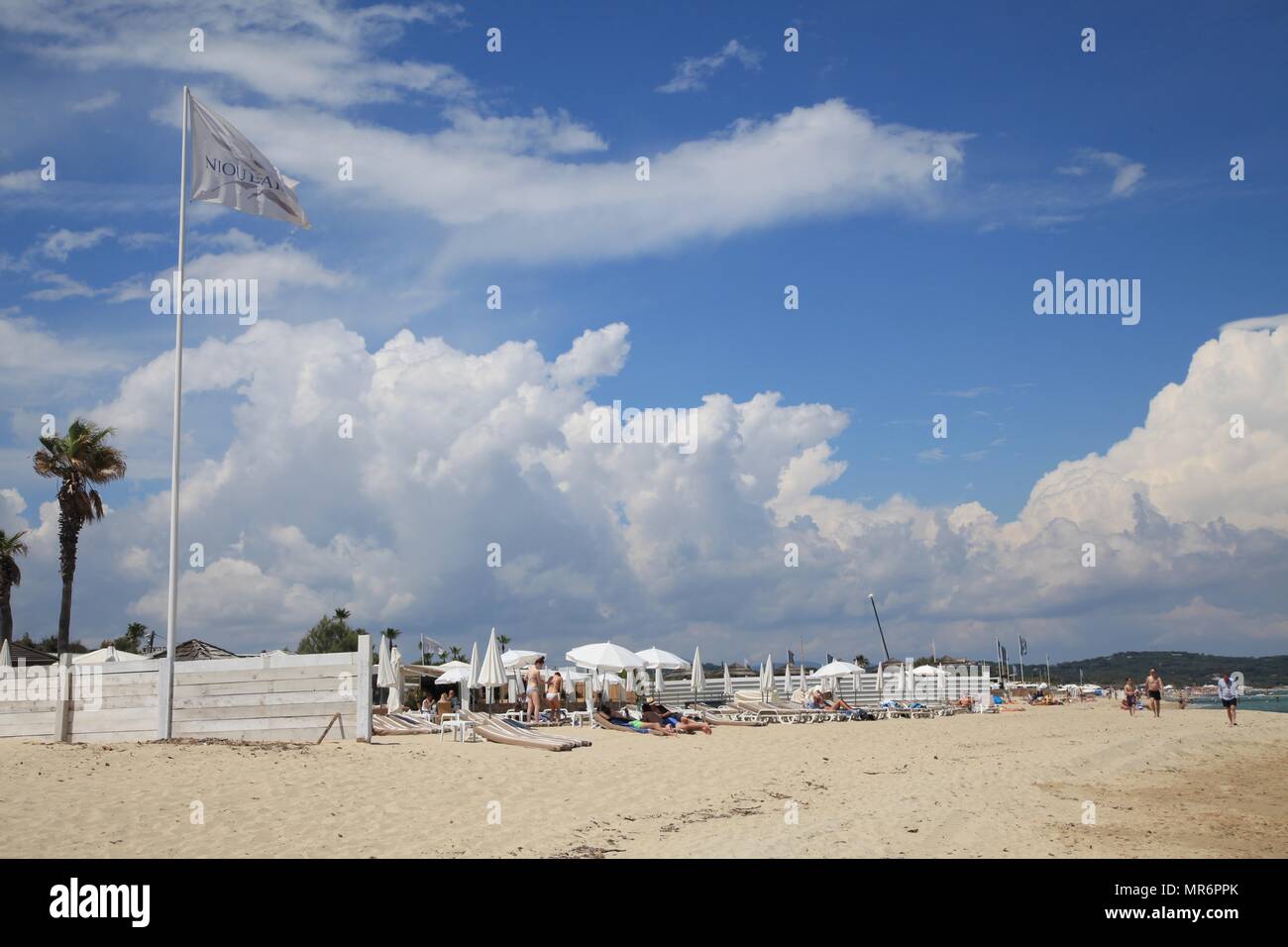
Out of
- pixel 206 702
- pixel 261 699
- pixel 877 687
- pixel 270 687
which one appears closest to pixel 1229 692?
pixel 877 687

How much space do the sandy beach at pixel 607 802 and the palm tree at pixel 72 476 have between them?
17681 millimetres

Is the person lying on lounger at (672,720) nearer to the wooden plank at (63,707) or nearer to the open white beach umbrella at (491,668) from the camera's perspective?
the open white beach umbrella at (491,668)

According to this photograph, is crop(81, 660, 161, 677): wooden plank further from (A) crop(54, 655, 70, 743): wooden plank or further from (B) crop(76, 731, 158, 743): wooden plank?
(B) crop(76, 731, 158, 743): wooden plank

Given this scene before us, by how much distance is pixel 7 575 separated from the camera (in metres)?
32.4

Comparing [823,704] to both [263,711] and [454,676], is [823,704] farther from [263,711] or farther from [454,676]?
[263,711]

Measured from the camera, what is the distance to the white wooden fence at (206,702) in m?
15.1

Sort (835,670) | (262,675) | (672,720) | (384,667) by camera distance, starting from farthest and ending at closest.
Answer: (835,670) → (384,667) → (672,720) → (262,675)

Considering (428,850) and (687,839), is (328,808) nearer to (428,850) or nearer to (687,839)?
(428,850)

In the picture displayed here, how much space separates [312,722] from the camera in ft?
49.8

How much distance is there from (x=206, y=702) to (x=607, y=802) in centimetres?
711

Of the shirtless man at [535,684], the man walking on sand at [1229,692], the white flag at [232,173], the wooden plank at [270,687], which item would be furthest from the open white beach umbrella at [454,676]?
the man walking on sand at [1229,692]

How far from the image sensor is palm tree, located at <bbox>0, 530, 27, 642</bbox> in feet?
106
